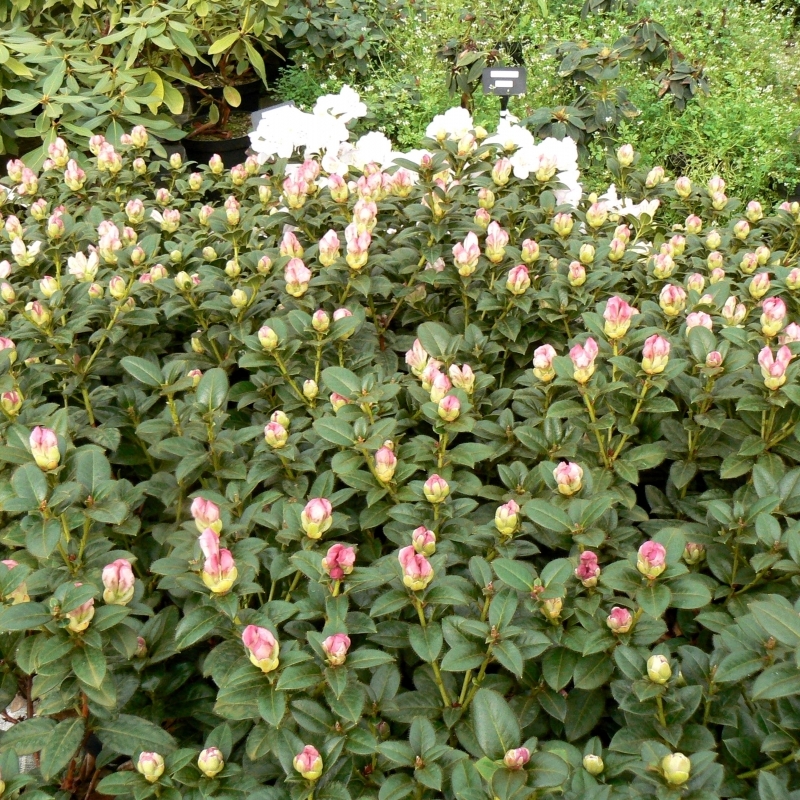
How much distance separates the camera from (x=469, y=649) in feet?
3.16

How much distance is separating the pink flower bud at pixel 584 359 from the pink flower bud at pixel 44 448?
0.71 metres

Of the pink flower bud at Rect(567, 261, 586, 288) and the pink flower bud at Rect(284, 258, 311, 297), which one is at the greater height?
the pink flower bud at Rect(567, 261, 586, 288)

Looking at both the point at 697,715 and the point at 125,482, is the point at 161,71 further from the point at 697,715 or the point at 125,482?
the point at 697,715

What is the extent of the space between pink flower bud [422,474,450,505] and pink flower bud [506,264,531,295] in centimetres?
46

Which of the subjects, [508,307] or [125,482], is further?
[508,307]

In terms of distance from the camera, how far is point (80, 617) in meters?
0.93

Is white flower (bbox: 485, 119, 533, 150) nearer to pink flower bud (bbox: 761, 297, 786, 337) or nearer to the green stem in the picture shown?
pink flower bud (bbox: 761, 297, 786, 337)

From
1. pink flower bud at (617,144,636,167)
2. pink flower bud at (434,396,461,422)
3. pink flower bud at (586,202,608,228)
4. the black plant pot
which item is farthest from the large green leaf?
the black plant pot

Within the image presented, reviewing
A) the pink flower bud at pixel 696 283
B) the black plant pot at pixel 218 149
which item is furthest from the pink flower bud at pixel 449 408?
the black plant pot at pixel 218 149

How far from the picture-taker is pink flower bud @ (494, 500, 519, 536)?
1.05 m

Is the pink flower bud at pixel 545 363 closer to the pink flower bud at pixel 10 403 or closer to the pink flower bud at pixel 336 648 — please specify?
the pink flower bud at pixel 336 648

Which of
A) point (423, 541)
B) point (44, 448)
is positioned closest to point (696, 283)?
point (423, 541)

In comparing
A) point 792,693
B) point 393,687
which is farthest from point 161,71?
point 792,693

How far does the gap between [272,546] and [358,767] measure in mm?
319
